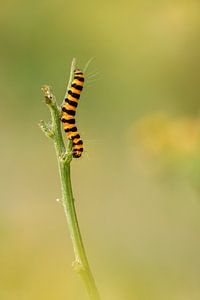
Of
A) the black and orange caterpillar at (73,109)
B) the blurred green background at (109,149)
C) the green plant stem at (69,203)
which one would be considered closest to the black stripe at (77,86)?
the black and orange caterpillar at (73,109)

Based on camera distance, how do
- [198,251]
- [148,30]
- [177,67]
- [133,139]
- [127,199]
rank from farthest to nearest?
1. [148,30]
2. [177,67]
3. [127,199]
4. [133,139]
5. [198,251]

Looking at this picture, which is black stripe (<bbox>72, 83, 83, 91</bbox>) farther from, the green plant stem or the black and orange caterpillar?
the green plant stem

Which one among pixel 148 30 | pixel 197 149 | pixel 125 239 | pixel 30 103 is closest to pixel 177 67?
pixel 148 30

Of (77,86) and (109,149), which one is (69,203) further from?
(109,149)

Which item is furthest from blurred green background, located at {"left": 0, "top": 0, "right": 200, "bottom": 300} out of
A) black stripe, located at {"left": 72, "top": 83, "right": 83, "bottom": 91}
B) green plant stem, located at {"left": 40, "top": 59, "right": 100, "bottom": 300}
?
black stripe, located at {"left": 72, "top": 83, "right": 83, "bottom": 91}

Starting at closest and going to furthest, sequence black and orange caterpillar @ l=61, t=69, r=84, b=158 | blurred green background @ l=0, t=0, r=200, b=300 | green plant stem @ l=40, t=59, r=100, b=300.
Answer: green plant stem @ l=40, t=59, r=100, b=300 < black and orange caterpillar @ l=61, t=69, r=84, b=158 < blurred green background @ l=0, t=0, r=200, b=300

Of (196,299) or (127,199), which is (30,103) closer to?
(127,199)
